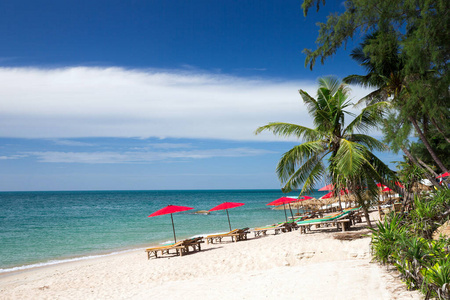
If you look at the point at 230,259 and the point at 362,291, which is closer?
the point at 362,291

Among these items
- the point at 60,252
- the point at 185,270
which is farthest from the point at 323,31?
the point at 60,252

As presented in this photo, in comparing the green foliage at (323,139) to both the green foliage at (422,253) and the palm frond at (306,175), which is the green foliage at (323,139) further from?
the green foliage at (422,253)

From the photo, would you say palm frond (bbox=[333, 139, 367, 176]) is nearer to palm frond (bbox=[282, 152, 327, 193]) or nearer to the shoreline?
palm frond (bbox=[282, 152, 327, 193])

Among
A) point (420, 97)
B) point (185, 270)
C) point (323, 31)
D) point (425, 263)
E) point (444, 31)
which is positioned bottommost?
point (185, 270)

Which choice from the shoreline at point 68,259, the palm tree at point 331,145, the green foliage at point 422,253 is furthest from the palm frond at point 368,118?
the shoreline at point 68,259

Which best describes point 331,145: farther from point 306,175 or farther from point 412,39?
point 412,39

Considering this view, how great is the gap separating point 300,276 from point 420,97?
18.3 feet

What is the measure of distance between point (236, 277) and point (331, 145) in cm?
560

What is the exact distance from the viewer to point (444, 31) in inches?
286

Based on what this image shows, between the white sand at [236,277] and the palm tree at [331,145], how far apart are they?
1.96 m

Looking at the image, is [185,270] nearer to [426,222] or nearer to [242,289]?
[242,289]

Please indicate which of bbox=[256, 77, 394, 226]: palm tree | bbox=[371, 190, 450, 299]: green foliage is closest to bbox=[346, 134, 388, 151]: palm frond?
bbox=[256, 77, 394, 226]: palm tree

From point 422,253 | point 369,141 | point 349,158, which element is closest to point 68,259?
point 349,158

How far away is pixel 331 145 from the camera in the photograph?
11086mm
